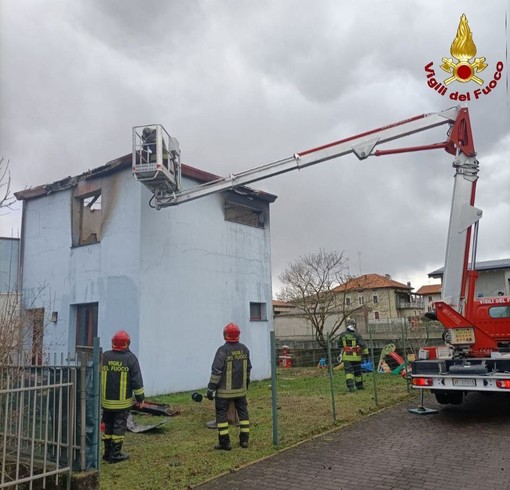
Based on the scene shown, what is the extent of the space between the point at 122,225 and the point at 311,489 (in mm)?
9357

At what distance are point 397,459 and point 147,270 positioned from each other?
8.18m

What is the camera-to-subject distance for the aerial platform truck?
8258mm

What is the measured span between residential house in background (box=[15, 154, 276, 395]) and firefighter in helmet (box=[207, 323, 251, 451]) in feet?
18.6

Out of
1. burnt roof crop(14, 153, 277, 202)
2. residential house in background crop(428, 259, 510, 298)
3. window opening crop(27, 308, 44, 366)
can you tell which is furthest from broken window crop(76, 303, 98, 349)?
residential house in background crop(428, 259, 510, 298)

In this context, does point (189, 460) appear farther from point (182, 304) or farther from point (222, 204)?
point (222, 204)

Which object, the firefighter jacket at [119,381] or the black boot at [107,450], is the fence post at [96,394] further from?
the black boot at [107,450]

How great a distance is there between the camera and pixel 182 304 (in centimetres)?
1363

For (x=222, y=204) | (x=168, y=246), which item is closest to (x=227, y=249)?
(x=222, y=204)

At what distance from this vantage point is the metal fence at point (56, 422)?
5047 millimetres

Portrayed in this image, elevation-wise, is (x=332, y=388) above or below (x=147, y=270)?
below

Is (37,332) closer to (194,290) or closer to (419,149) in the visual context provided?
(194,290)

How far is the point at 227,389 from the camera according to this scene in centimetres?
714

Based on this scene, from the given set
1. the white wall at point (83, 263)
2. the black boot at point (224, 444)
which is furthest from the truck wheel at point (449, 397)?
the white wall at point (83, 263)

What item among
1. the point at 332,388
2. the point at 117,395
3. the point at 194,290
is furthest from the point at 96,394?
the point at 194,290
